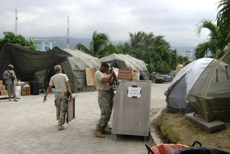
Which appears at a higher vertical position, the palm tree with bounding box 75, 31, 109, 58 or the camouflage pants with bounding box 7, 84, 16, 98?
the palm tree with bounding box 75, 31, 109, 58

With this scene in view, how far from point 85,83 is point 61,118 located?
13522 millimetres

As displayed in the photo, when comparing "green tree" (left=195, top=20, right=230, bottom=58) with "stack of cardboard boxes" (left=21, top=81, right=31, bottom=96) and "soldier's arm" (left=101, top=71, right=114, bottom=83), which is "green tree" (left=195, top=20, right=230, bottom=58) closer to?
"soldier's arm" (left=101, top=71, right=114, bottom=83)

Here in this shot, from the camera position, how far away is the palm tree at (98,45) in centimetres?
3014

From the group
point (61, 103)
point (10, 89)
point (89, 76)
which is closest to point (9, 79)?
point (10, 89)

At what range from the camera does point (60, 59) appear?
60.8ft

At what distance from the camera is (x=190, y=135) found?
19.0ft

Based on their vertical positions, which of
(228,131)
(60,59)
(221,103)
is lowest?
(228,131)

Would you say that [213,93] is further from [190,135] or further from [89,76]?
[89,76]

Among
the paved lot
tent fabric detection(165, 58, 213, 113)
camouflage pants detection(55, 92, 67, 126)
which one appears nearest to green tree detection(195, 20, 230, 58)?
tent fabric detection(165, 58, 213, 113)

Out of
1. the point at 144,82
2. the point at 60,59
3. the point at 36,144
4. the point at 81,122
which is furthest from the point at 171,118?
the point at 60,59

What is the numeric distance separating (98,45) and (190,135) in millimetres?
25753

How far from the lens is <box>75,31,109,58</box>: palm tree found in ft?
98.9

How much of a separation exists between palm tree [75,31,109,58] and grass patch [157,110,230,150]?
23690 millimetres

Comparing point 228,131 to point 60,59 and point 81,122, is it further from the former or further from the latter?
point 60,59
